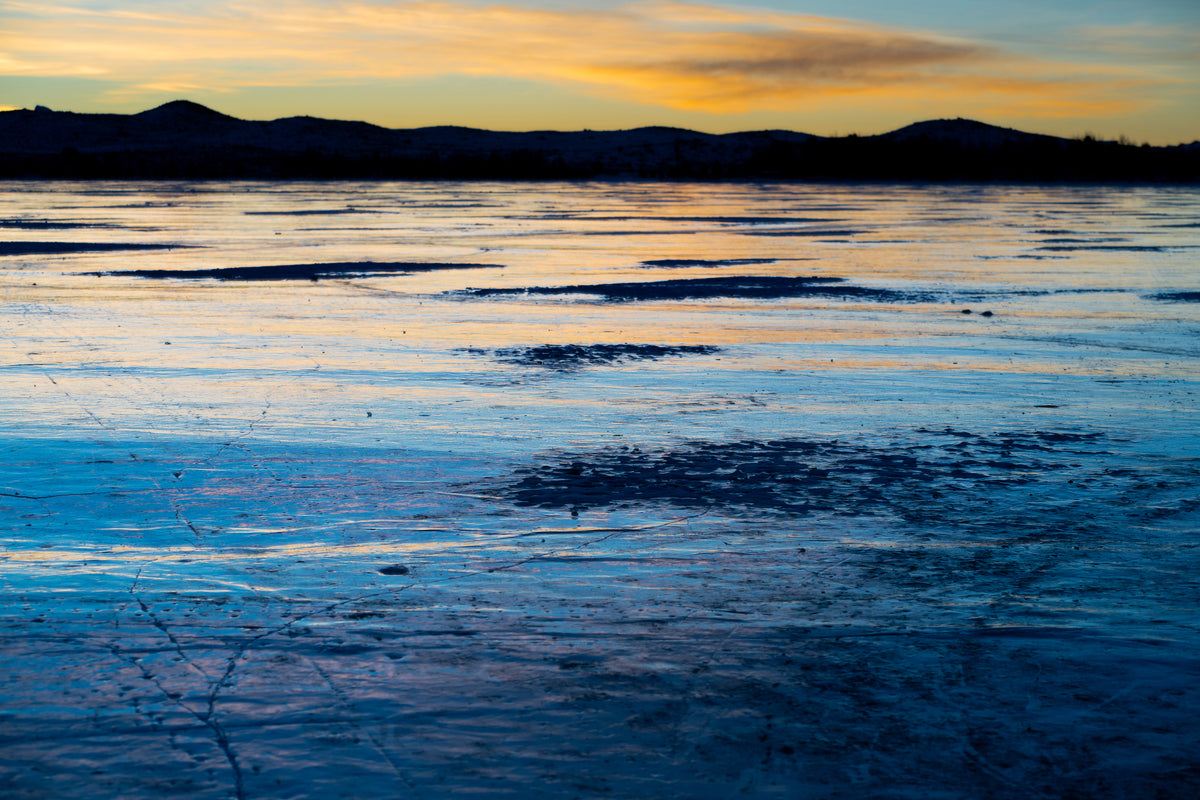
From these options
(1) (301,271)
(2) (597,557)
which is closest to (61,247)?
(1) (301,271)

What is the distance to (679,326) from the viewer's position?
13.5 m

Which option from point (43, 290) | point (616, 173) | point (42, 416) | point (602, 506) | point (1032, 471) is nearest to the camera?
point (602, 506)

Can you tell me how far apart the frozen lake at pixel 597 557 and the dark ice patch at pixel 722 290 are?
8.32 ft

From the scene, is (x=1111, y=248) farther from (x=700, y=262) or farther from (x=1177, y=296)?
(x=700, y=262)

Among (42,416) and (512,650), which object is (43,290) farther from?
(512,650)

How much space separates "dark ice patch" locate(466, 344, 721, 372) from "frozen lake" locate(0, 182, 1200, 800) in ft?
0.22

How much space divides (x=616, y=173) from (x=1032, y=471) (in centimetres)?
11422

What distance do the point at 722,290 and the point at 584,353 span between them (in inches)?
241

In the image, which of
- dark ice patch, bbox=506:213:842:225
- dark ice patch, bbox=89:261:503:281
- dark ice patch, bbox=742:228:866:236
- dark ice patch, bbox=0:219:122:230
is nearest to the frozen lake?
dark ice patch, bbox=89:261:503:281

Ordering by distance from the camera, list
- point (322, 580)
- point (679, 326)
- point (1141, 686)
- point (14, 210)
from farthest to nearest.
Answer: point (14, 210)
point (679, 326)
point (322, 580)
point (1141, 686)

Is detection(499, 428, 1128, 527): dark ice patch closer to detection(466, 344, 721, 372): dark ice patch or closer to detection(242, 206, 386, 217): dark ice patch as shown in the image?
detection(466, 344, 721, 372): dark ice patch

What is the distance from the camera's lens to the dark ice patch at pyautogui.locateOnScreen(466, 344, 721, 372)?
11.0 meters

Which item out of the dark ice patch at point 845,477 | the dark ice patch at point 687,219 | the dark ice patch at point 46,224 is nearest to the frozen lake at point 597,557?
the dark ice patch at point 845,477

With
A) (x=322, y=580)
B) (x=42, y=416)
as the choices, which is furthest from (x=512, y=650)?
(x=42, y=416)
